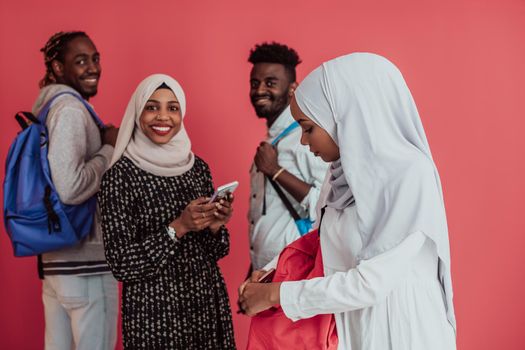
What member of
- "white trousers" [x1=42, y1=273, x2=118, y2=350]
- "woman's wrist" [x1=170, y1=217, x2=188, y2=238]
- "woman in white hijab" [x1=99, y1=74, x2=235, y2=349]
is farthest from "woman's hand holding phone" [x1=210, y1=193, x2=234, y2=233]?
"white trousers" [x1=42, y1=273, x2=118, y2=350]

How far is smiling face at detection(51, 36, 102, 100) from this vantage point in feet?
9.10

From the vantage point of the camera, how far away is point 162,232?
219 centimetres

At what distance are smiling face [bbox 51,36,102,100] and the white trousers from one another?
3.01 ft

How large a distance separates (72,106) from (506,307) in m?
2.89

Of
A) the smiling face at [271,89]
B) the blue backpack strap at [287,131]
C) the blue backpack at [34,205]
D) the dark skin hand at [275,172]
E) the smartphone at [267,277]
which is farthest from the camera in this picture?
the smiling face at [271,89]

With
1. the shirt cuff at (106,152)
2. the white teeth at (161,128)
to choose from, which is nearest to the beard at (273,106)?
the white teeth at (161,128)

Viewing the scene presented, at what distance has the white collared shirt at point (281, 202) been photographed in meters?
2.67

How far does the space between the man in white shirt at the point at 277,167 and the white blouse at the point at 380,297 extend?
995 mm

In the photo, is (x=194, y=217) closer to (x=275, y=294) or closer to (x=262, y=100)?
(x=275, y=294)

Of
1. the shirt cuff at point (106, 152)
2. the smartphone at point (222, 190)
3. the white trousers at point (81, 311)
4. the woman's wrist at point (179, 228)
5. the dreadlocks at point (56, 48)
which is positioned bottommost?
the white trousers at point (81, 311)

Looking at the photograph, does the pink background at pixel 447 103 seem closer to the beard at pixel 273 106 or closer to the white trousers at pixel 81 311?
the beard at pixel 273 106

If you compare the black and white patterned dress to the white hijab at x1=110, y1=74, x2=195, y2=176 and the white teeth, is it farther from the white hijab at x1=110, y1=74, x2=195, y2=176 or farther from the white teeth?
the white teeth

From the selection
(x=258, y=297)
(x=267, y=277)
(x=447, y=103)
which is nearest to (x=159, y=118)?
(x=267, y=277)

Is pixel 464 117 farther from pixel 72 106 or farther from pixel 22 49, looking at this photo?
pixel 22 49
